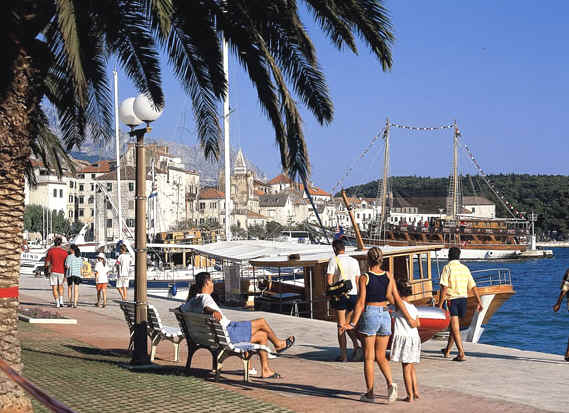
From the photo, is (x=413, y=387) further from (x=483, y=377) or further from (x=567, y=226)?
(x=567, y=226)

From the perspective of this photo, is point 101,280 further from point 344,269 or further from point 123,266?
point 344,269

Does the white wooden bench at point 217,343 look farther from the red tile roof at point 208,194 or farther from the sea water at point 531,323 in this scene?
the red tile roof at point 208,194

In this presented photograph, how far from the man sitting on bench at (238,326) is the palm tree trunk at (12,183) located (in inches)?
106

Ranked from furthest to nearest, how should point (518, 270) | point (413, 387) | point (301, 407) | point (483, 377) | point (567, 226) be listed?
1. point (567, 226)
2. point (518, 270)
3. point (483, 377)
4. point (413, 387)
5. point (301, 407)

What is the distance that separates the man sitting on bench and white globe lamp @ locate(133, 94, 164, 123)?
8.17 ft

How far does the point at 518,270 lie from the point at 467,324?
7076 centimetres

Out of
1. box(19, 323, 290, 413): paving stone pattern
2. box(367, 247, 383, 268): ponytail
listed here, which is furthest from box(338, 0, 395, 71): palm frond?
box(19, 323, 290, 413): paving stone pattern

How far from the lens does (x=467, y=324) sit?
21.8 metres

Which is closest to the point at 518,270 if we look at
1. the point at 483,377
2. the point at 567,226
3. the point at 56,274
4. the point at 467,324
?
the point at 467,324

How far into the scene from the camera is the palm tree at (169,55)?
7.01 metres

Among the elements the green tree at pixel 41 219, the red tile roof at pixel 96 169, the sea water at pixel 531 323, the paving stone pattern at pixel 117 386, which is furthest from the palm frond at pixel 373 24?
the red tile roof at pixel 96 169

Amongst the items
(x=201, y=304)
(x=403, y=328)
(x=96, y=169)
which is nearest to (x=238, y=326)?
(x=201, y=304)

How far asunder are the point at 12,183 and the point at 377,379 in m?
5.13

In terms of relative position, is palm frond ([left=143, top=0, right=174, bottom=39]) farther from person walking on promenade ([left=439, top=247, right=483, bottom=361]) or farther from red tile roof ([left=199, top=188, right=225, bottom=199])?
red tile roof ([left=199, top=188, right=225, bottom=199])
